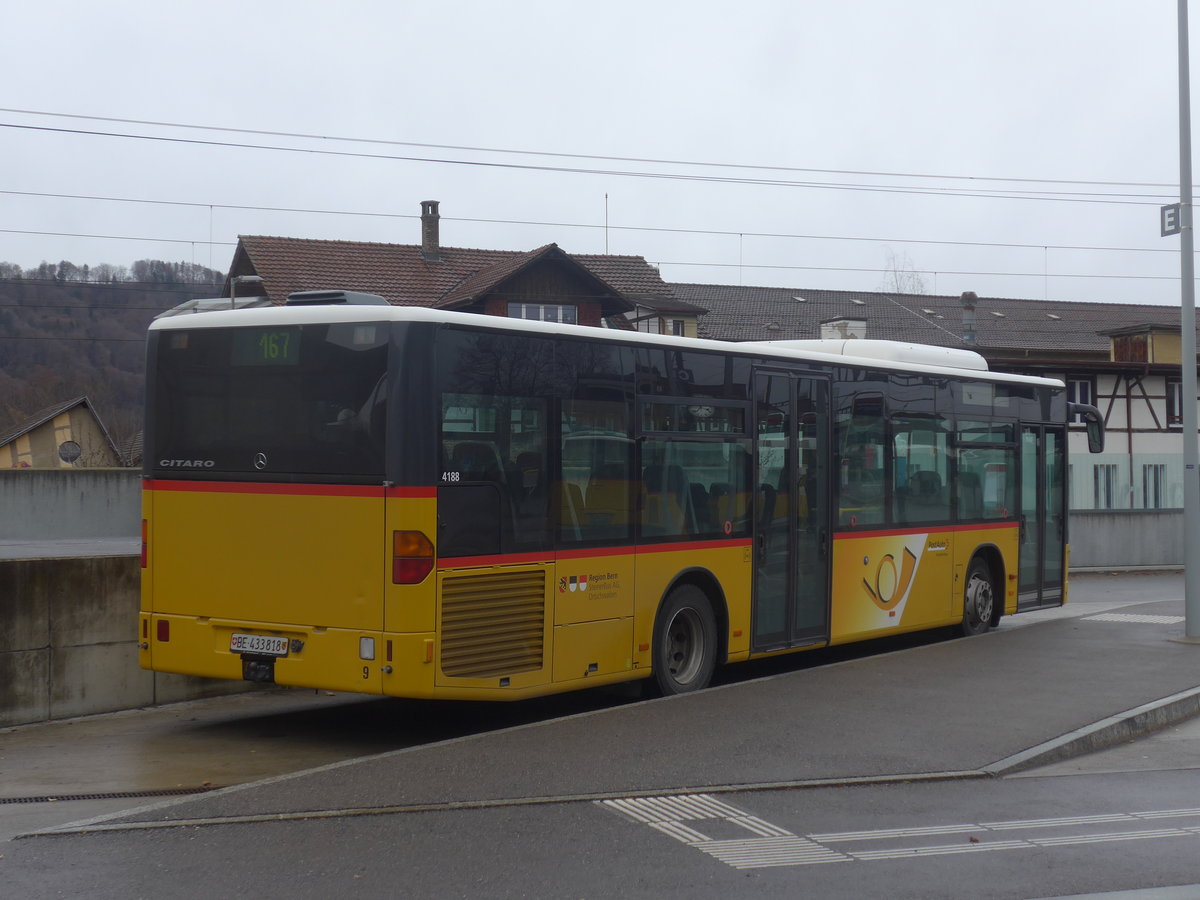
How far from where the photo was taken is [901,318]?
211 ft

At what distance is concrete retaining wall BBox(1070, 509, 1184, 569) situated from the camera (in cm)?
2903

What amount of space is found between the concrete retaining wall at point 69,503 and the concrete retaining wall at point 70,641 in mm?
21085

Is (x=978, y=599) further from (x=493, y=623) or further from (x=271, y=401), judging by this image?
(x=271, y=401)

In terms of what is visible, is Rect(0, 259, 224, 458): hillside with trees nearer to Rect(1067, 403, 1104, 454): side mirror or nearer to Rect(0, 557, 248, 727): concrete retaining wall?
Rect(0, 557, 248, 727): concrete retaining wall

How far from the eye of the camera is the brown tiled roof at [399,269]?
44781 millimetres

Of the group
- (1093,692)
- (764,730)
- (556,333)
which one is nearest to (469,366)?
(556,333)

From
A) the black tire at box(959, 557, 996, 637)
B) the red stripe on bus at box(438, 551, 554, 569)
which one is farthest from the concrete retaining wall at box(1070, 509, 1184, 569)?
the red stripe on bus at box(438, 551, 554, 569)

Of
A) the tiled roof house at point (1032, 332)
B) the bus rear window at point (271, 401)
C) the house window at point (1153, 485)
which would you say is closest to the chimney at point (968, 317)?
the tiled roof house at point (1032, 332)

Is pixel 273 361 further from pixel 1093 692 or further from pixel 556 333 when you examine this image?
pixel 1093 692

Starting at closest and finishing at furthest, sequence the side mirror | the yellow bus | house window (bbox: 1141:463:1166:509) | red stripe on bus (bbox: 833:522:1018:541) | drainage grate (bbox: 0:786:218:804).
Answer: drainage grate (bbox: 0:786:218:804), the yellow bus, red stripe on bus (bbox: 833:522:1018:541), the side mirror, house window (bbox: 1141:463:1166:509)

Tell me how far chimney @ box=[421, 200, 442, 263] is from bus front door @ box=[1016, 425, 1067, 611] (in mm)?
35297

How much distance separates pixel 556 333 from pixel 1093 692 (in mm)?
5327

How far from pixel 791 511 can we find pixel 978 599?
14.1ft

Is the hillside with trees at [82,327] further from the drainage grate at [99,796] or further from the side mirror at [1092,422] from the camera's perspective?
the drainage grate at [99,796]
